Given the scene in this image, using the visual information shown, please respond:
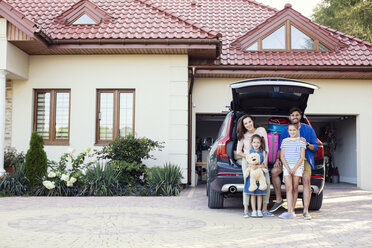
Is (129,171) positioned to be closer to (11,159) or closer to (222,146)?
(11,159)

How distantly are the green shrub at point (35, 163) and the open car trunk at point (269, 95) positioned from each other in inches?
212

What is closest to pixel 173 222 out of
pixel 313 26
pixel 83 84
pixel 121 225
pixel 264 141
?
pixel 121 225

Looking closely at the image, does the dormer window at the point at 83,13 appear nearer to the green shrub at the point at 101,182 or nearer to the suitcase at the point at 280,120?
the green shrub at the point at 101,182

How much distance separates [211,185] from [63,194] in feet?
14.8

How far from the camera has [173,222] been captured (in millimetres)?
6953

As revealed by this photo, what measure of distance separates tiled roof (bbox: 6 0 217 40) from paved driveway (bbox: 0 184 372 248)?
508 cm

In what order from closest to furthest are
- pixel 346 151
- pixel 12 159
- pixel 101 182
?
1. pixel 101 182
2. pixel 12 159
3. pixel 346 151

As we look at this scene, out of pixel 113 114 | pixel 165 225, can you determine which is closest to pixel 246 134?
pixel 165 225

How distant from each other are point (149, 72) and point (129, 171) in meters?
3.21

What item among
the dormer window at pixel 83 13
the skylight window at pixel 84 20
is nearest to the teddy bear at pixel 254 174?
the dormer window at pixel 83 13

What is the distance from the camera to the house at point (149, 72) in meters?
12.5

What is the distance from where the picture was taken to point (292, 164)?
24.3 feet

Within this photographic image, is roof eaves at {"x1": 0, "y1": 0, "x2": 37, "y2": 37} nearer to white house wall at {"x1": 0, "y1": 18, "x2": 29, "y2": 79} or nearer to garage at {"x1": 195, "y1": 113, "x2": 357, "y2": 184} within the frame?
white house wall at {"x1": 0, "y1": 18, "x2": 29, "y2": 79}

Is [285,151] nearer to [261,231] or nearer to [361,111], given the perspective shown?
[261,231]
